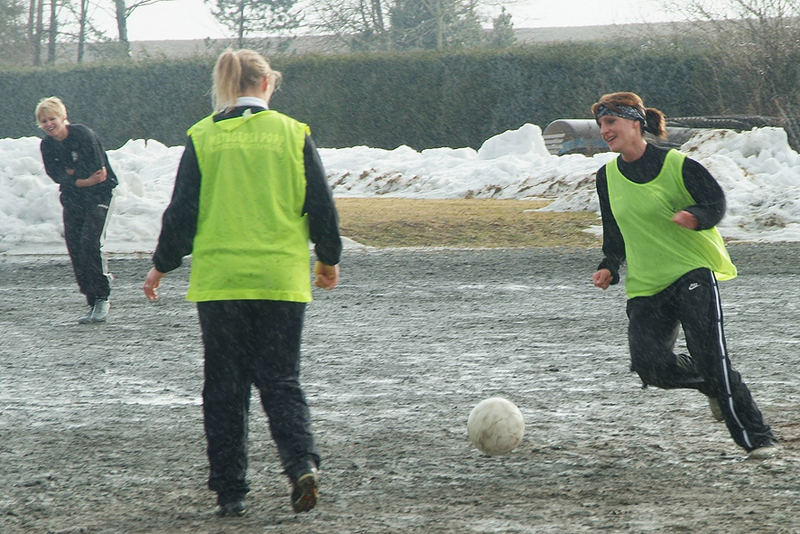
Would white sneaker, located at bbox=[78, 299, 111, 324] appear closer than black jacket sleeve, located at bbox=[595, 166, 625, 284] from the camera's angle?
No

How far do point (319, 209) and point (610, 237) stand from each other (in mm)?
1869

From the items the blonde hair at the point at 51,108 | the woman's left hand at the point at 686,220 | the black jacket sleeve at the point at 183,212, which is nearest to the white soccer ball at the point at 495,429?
the woman's left hand at the point at 686,220

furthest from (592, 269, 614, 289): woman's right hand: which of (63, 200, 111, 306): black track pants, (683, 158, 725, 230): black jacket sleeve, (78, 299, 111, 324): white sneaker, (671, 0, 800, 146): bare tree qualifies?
(671, 0, 800, 146): bare tree

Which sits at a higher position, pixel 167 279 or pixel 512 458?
pixel 512 458

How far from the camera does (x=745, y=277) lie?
Answer: 493 inches

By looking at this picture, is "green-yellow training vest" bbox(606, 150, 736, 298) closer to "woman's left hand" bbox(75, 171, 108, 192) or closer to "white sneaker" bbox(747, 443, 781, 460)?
"white sneaker" bbox(747, 443, 781, 460)

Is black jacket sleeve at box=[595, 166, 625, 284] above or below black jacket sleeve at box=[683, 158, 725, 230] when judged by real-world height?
below

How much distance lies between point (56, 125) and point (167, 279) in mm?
3975

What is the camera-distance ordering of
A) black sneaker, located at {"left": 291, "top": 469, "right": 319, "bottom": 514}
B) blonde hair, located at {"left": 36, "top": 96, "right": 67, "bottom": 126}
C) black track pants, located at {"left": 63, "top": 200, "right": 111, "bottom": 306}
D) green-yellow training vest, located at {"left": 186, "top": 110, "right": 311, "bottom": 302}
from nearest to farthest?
black sneaker, located at {"left": 291, "top": 469, "right": 319, "bottom": 514} → green-yellow training vest, located at {"left": 186, "top": 110, "right": 311, "bottom": 302} → blonde hair, located at {"left": 36, "top": 96, "right": 67, "bottom": 126} → black track pants, located at {"left": 63, "top": 200, "right": 111, "bottom": 306}

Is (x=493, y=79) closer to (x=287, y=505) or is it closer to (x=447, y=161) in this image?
(x=447, y=161)

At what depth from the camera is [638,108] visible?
5.47 metres

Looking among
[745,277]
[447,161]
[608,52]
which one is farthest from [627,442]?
[608,52]

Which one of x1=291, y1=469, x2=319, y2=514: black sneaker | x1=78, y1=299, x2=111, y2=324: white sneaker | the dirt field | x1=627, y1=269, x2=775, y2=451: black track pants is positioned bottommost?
x1=78, y1=299, x2=111, y2=324: white sneaker

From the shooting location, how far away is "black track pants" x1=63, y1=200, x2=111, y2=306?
10031mm
